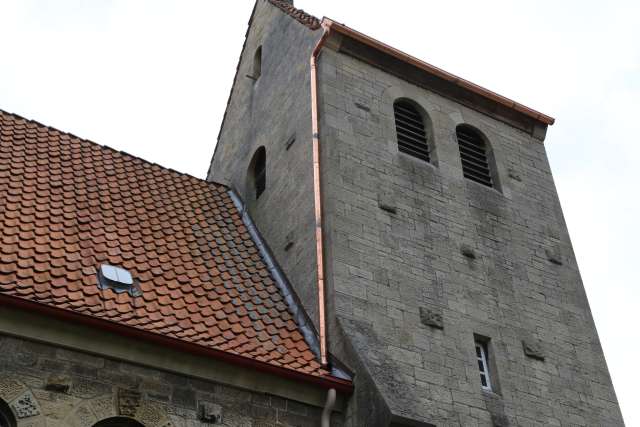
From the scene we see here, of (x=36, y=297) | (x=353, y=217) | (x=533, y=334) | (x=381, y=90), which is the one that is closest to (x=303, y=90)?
(x=381, y=90)

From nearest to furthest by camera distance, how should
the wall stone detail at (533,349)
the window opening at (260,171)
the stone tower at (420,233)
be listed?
the stone tower at (420,233) → the wall stone detail at (533,349) → the window opening at (260,171)

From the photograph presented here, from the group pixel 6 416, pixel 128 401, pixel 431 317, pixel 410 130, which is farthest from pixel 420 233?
pixel 6 416

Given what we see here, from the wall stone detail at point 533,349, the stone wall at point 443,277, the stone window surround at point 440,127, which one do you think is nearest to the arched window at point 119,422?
the stone wall at point 443,277

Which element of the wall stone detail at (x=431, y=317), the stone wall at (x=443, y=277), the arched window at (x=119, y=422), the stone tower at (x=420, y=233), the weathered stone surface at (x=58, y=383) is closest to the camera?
the weathered stone surface at (x=58, y=383)

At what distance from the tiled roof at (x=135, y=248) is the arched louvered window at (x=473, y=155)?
13.0ft

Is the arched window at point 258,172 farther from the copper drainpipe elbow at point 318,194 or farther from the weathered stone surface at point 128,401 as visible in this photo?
the weathered stone surface at point 128,401

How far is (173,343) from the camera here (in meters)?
9.07

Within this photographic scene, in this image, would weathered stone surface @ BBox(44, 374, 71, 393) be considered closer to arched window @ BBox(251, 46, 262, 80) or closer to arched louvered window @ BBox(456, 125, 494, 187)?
arched louvered window @ BBox(456, 125, 494, 187)

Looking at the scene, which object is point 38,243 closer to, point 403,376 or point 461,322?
point 403,376

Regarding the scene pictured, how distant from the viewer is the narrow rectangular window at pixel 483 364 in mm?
11195

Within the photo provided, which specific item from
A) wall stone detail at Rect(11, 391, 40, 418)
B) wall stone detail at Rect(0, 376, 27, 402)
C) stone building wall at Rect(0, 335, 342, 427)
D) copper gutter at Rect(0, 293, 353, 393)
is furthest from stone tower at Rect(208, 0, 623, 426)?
wall stone detail at Rect(0, 376, 27, 402)

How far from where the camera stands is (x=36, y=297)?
28.7 ft

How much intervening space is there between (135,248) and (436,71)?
21.1ft

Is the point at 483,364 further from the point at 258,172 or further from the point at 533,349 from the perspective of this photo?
the point at 258,172
